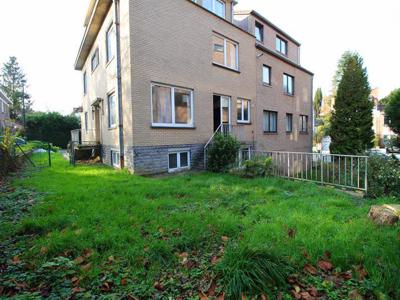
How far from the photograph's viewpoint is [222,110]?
1223 centimetres

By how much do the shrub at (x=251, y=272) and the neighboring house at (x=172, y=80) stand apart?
641 centimetres

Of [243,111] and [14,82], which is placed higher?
[14,82]

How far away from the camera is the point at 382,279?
8.14 feet

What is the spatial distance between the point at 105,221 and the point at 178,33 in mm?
8221

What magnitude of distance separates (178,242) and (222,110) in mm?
9593

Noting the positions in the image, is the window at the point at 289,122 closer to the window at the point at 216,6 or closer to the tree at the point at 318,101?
the window at the point at 216,6

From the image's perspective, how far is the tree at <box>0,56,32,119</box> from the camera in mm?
56928

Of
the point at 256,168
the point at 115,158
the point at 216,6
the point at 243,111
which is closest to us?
the point at 256,168

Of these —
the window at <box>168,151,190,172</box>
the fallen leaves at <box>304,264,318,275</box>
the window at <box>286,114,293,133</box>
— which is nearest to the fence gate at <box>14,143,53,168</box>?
the window at <box>168,151,190,172</box>

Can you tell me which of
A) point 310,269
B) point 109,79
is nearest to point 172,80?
point 109,79

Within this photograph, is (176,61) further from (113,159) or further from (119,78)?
(113,159)

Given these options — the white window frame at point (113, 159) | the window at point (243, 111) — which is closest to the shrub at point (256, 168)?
the window at point (243, 111)

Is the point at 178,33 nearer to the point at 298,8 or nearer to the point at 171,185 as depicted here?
the point at 298,8

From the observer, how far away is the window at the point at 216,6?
38.3 feet
